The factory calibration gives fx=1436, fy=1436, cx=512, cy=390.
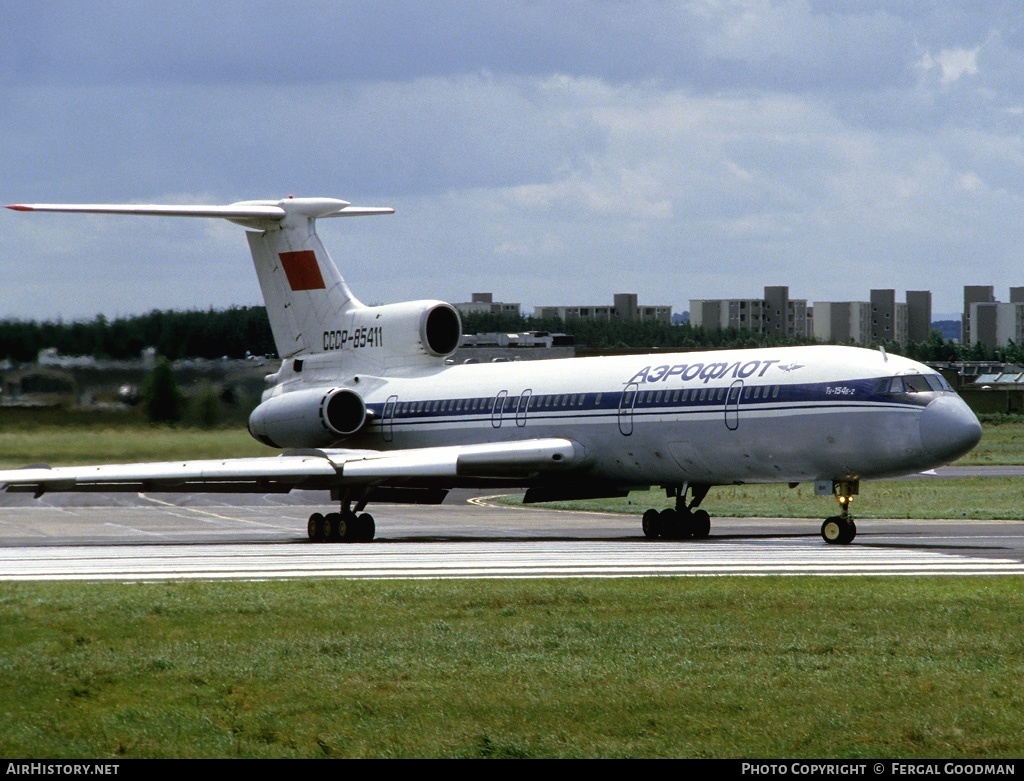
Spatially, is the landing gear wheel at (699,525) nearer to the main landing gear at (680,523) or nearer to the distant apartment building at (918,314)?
the main landing gear at (680,523)

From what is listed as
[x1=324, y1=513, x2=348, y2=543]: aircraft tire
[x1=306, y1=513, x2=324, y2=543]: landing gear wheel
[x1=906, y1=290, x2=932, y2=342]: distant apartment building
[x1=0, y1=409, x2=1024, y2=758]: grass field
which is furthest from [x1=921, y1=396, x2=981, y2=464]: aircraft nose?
[x1=906, y1=290, x2=932, y2=342]: distant apartment building

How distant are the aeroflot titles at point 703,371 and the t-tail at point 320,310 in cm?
749

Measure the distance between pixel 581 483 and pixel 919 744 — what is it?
2291cm

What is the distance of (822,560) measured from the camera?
22344mm

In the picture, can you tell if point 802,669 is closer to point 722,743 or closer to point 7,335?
point 722,743

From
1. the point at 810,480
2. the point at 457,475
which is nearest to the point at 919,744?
the point at 810,480

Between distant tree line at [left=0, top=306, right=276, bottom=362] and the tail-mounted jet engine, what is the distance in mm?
2283

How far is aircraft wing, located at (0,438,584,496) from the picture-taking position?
99.0ft

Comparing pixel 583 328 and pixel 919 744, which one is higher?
pixel 583 328

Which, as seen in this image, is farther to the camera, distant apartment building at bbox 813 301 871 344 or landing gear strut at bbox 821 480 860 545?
distant apartment building at bbox 813 301 871 344

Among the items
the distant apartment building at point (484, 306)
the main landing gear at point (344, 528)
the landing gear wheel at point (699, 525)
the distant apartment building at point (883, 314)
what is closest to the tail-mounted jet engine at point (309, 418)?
the main landing gear at point (344, 528)

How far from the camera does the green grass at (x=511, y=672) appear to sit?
33.9 ft

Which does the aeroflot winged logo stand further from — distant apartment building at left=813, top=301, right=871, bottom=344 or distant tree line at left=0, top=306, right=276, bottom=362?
distant apartment building at left=813, top=301, right=871, bottom=344

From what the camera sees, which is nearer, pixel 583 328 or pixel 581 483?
pixel 581 483
